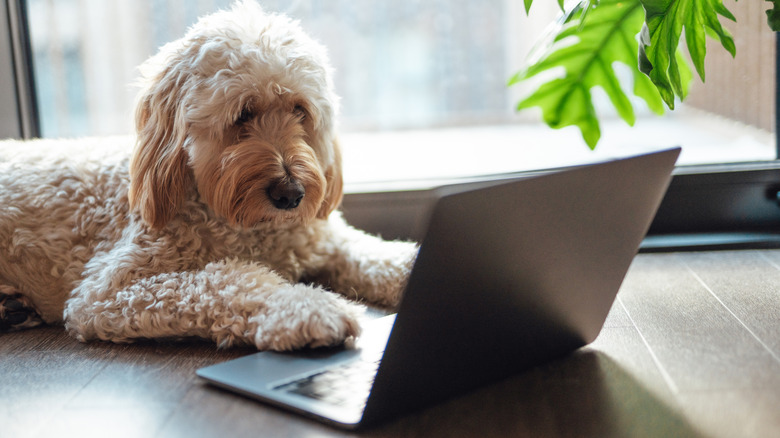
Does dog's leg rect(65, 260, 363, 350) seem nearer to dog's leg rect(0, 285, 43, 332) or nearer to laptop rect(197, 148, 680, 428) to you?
laptop rect(197, 148, 680, 428)

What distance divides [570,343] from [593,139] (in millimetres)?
702

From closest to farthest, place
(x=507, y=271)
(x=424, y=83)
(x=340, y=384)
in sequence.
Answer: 1. (x=507, y=271)
2. (x=340, y=384)
3. (x=424, y=83)

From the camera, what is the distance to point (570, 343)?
1.64 metres

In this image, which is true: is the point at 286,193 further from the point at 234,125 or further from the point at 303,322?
the point at 303,322

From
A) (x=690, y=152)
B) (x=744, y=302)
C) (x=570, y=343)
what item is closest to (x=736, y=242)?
(x=690, y=152)

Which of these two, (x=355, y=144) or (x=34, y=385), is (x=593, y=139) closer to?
(x=355, y=144)

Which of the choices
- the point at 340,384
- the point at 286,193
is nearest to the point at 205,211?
the point at 286,193

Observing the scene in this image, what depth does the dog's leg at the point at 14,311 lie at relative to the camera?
2.08 meters

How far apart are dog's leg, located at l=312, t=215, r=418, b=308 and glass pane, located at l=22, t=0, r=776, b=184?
719mm

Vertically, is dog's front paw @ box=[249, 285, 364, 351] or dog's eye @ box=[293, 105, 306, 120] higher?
dog's eye @ box=[293, 105, 306, 120]

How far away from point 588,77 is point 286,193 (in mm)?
901

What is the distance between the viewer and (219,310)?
1788 millimetres

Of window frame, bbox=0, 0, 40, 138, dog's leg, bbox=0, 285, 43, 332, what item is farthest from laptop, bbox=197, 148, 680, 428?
window frame, bbox=0, 0, 40, 138

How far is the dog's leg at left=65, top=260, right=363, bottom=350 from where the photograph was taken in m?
1.64
